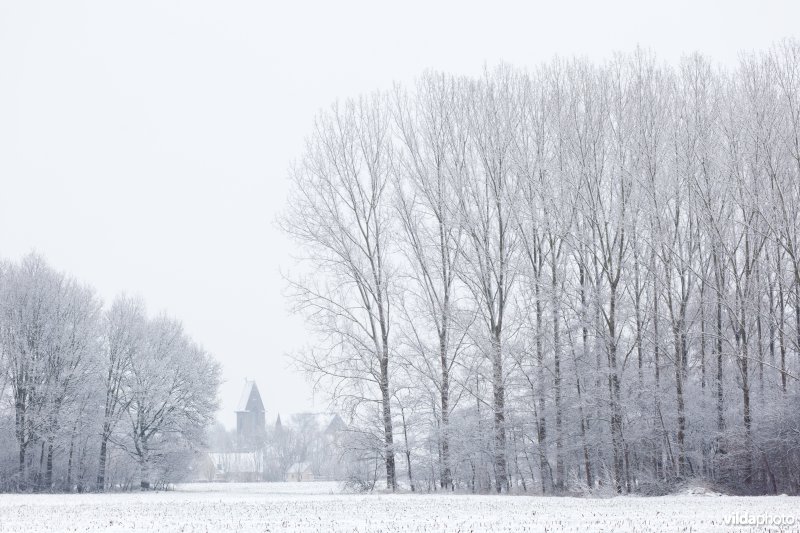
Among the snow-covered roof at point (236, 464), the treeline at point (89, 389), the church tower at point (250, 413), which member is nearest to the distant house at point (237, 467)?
the snow-covered roof at point (236, 464)

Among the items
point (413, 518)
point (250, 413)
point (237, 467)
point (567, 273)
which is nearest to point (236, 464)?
point (237, 467)

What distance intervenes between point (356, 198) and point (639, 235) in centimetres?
1148

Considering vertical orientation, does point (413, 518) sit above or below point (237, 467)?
above

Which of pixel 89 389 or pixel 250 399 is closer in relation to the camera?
pixel 89 389

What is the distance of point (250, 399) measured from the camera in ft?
557

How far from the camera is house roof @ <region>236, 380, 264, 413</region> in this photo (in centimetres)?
16662

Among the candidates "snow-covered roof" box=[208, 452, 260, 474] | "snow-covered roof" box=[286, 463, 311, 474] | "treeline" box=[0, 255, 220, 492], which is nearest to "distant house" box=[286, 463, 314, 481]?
"snow-covered roof" box=[286, 463, 311, 474]

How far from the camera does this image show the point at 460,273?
94.3 ft

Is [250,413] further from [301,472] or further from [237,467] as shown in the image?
[301,472]

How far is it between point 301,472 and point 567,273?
→ 75.4 meters

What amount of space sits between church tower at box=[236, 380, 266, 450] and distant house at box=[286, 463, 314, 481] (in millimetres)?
54727

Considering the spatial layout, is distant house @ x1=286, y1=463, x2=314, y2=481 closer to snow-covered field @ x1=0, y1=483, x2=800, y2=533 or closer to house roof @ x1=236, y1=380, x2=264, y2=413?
house roof @ x1=236, y1=380, x2=264, y2=413

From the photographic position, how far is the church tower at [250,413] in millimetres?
160875

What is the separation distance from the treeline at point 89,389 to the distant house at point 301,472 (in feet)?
158
